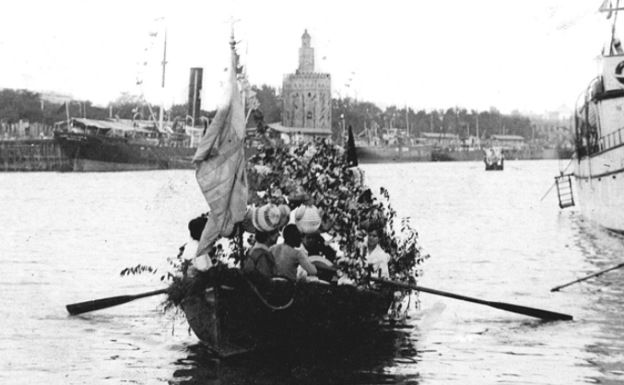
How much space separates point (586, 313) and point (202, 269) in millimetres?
9749

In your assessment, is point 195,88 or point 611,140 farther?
point 195,88

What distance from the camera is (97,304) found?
19.6 metres

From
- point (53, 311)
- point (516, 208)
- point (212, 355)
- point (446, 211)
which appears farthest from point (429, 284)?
point (516, 208)

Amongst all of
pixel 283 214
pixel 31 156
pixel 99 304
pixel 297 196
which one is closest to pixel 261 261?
pixel 283 214

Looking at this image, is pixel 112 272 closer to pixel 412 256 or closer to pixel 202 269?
pixel 412 256

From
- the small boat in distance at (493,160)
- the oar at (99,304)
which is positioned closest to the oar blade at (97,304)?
the oar at (99,304)

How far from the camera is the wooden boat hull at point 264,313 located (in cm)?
1447

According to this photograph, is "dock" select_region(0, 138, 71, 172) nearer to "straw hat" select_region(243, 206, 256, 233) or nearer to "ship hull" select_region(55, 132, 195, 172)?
"ship hull" select_region(55, 132, 195, 172)

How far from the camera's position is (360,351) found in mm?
16547

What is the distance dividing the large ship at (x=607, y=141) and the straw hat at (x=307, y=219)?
1847cm

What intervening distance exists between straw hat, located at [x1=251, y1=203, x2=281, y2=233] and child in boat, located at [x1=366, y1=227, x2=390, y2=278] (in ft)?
8.90

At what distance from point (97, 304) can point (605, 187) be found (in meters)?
22.7

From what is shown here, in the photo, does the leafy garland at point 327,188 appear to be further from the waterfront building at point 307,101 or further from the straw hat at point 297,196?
the waterfront building at point 307,101

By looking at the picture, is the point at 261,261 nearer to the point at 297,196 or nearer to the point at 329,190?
the point at 297,196
